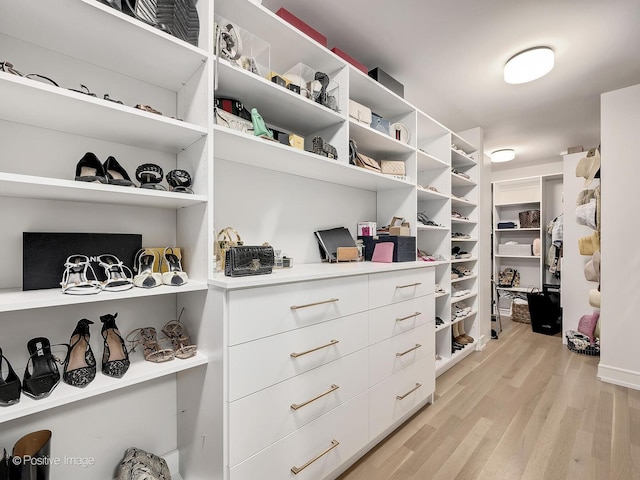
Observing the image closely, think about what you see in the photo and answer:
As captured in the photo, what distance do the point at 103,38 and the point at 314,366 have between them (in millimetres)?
1510

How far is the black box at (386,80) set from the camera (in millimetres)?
2021

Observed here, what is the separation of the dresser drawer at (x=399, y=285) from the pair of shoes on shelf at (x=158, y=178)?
1007 millimetres

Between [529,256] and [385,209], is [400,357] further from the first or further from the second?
[529,256]

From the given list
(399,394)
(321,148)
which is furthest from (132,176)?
(399,394)

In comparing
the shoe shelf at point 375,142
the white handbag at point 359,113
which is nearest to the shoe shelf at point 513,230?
the shoe shelf at point 375,142

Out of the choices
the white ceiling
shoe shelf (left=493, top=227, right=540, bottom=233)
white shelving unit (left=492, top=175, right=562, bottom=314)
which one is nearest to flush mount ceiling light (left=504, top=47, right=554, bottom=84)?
the white ceiling

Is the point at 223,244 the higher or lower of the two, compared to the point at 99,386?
higher

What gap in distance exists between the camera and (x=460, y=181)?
10.3 feet

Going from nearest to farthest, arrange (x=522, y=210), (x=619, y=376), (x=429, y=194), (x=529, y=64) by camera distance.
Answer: (x=529, y=64) → (x=619, y=376) → (x=429, y=194) → (x=522, y=210)

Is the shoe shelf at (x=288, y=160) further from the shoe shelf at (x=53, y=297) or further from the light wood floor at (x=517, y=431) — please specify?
the light wood floor at (x=517, y=431)

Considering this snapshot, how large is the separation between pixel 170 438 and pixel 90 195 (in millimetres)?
1150

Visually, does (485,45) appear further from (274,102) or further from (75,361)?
(75,361)

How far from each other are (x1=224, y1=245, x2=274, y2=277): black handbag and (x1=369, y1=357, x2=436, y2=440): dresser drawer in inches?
37.1

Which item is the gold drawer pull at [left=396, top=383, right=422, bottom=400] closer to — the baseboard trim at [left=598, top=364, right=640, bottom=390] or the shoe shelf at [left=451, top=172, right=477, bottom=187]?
the baseboard trim at [left=598, top=364, right=640, bottom=390]
